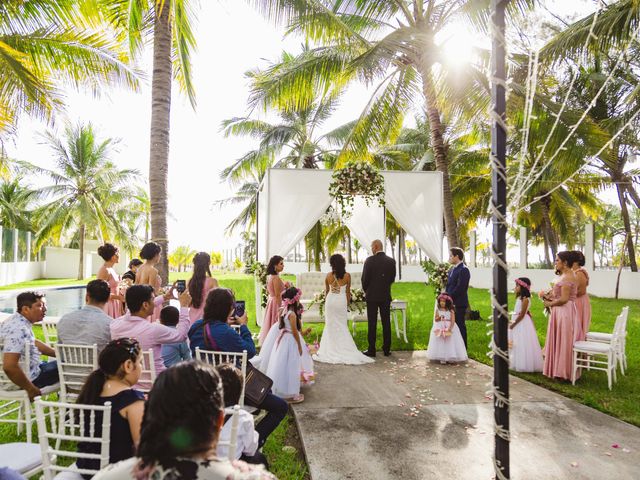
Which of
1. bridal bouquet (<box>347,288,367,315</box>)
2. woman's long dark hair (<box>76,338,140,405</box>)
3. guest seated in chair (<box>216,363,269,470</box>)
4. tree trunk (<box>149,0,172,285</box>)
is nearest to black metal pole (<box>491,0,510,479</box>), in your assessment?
guest seated in chair (<box>216,363,269,470</box>)

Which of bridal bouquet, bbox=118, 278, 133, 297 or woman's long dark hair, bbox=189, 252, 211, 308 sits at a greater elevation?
woman's long dark hair, bbox=189, 252, 211, 308

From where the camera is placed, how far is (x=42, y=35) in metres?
9.45

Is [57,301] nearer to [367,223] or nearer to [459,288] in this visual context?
[367,223]

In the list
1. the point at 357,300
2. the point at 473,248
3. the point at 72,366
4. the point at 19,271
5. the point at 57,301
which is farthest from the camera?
the point at 19,271

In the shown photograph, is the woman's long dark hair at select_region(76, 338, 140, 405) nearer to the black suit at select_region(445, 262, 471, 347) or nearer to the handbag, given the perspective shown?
the handbag

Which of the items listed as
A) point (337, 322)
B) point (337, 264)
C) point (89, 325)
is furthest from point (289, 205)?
point (89, 325)

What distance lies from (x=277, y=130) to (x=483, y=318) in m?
10.9

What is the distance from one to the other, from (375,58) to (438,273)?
4.55m

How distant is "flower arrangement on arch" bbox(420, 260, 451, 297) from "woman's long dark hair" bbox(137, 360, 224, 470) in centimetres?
791

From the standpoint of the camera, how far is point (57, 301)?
1669cm

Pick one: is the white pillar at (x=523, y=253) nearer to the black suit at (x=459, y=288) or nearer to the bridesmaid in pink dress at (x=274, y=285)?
the black suit at (x=459, y=288)

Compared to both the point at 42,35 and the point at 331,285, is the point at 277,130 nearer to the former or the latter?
the point at 42,35

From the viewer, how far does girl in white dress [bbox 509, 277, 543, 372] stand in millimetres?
6707

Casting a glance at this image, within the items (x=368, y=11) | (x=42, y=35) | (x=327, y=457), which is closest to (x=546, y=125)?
(x=368, y=11)
